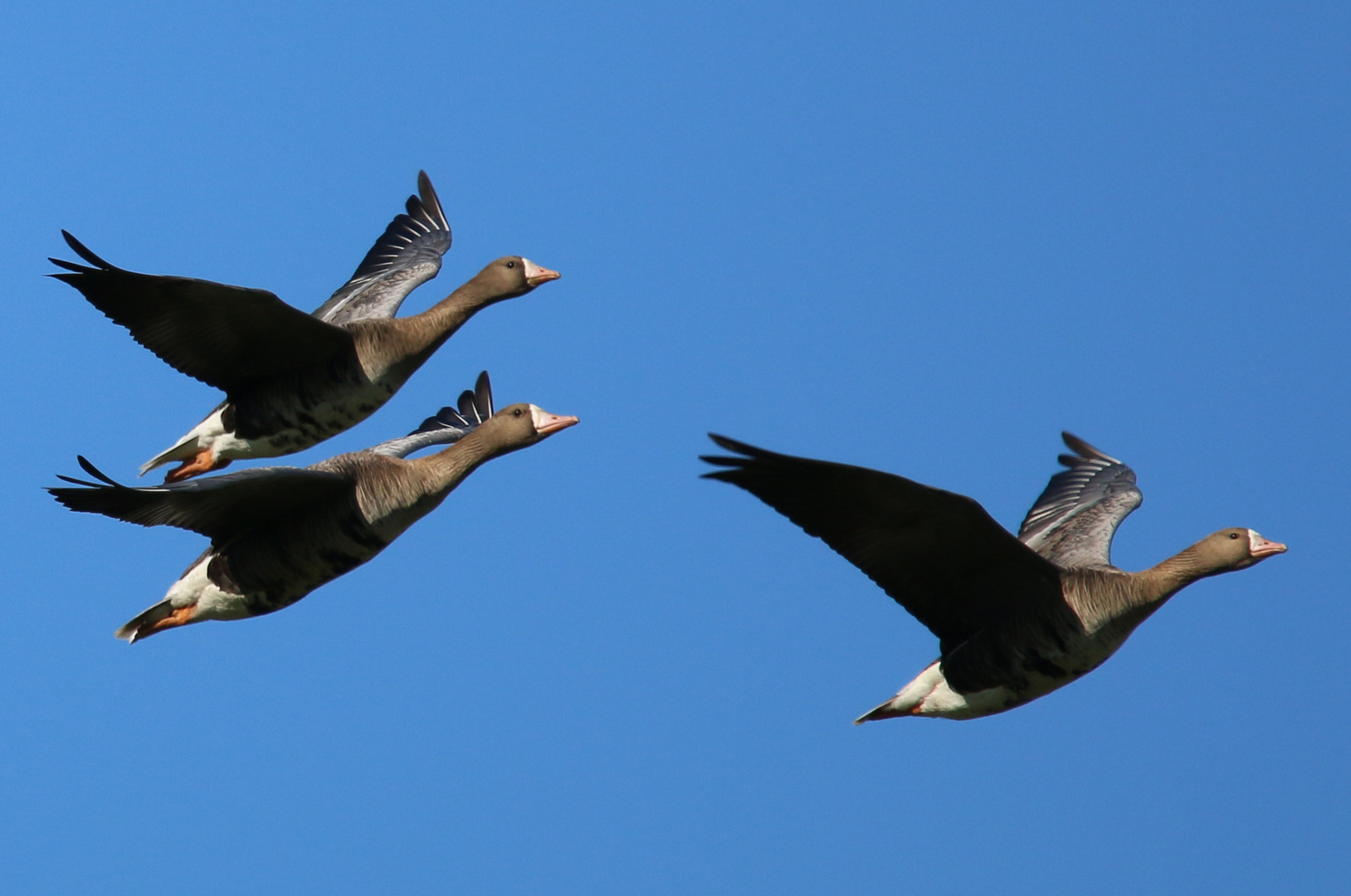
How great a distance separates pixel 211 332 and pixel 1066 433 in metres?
8.90

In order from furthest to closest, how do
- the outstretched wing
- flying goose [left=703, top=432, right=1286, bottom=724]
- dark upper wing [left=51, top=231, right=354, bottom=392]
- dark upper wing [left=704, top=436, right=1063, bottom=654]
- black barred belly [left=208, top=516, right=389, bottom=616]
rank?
1. the outstretched wing
2. dark upper wing [left=51, top=231, right=354, bottom=392]
3. black barred belly [left=208, top=516, right=389, bottom=616]
4. flying goose [left=703, top=432, right=1286, bottom=724]
5. dark upper wing [left=704, top=436, right=1063, bottom=654]

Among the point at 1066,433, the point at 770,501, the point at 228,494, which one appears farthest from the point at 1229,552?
the point at 228,494

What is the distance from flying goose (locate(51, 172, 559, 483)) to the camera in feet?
47.3

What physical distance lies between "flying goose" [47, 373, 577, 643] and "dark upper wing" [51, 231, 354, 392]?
173 centimetres

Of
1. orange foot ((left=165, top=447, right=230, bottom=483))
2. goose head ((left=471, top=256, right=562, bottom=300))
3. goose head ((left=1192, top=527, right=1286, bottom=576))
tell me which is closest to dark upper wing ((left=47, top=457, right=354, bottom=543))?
orange foot ((left=165, top=447, right=230, bottom=483))

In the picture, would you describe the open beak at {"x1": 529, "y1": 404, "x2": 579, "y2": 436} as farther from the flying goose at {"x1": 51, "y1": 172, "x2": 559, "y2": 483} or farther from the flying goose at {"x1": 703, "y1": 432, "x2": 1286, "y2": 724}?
the flying goose at {"x1": 703, "y1": 432, "x2": 1286, "y2": 724}

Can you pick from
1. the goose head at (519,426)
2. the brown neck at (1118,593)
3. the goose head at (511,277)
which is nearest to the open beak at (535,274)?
the goose head at (511,277)

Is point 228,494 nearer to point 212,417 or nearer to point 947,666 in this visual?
point 212,417

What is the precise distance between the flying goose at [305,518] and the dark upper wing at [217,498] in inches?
A: 0.5

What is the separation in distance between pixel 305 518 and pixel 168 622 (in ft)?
5.83

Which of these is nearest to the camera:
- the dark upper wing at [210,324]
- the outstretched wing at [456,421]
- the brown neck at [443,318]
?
the dark upper wing at [210,324]

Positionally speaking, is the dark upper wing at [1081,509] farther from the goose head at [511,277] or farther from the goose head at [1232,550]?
the goose head at [511,277]

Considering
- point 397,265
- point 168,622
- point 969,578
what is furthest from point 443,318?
point 969,578

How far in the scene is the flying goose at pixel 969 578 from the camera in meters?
11.4
